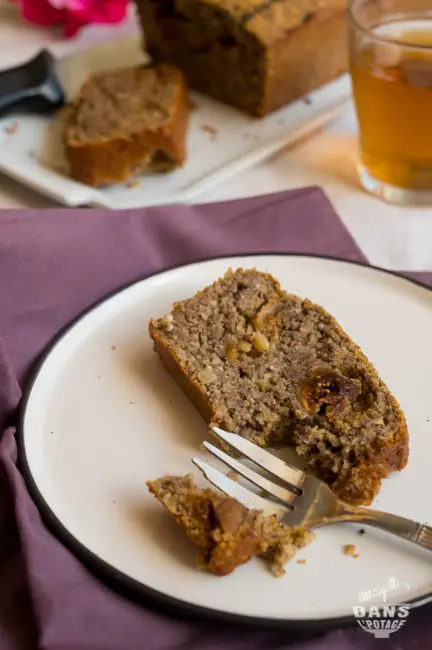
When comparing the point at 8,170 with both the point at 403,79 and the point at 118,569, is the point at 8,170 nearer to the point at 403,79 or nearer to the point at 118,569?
the point at 403,79

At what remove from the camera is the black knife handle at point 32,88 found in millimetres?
2432

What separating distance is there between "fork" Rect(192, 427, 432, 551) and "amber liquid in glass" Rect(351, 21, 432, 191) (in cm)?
111

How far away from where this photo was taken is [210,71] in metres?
2.62

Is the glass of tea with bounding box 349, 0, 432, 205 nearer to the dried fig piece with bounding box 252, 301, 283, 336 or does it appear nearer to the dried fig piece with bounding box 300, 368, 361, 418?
the dried fig piece with bounding box 252, 301, 283, 336

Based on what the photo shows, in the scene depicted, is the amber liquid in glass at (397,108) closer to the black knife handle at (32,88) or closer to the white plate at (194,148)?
the white plate at (194,148)

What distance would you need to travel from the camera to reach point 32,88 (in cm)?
244

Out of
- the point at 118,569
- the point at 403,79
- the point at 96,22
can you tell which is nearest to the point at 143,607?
the point at 118,569

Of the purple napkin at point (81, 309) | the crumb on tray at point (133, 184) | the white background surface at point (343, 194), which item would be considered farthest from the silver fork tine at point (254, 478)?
the crumb on tray at point (133, 184)

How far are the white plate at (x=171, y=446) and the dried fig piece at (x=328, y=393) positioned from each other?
123 millimetres

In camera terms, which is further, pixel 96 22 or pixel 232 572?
pixel 96 22

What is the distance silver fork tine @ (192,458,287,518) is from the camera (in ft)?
4.21

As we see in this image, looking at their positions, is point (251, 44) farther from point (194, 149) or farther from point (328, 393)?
point (328, 393)

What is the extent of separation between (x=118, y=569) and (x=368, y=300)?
819 millimetres

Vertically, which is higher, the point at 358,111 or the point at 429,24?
the point at 429,24
